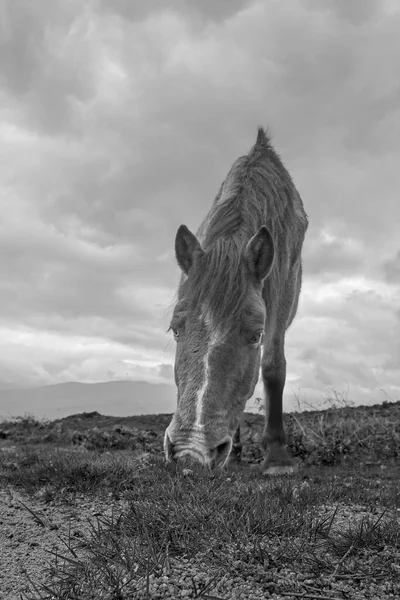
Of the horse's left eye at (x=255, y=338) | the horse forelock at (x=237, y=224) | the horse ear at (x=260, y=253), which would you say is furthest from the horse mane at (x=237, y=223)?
the horse's left eye at (x=255, y=338)

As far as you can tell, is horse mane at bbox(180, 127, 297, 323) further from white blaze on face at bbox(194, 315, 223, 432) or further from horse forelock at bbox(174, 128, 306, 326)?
white blaze on face at bbox(194, 315, 223, 432)

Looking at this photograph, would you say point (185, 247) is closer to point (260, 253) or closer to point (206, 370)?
point (260, 253)

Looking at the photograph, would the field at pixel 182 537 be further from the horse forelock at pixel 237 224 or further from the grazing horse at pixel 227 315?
the horse forelock at pixel 237 224

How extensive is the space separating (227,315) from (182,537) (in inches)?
128

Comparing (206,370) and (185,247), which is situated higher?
(185,247)

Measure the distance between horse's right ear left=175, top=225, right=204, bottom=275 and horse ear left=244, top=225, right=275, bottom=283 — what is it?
710mm

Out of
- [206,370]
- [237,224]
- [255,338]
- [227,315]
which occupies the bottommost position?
[206,370]

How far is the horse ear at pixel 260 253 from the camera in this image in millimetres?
7293

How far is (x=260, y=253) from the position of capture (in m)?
7.34

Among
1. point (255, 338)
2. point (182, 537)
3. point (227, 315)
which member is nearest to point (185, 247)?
point (227, 315)

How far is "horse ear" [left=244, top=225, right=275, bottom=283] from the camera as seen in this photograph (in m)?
7.29

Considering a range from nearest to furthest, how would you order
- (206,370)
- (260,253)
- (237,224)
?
(206,370) → (260,253) → (237,224)

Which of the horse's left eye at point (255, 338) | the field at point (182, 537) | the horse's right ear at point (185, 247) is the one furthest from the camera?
the horse's right ear at point (185, 247)

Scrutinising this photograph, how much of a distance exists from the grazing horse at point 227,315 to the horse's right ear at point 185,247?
0.04ft
